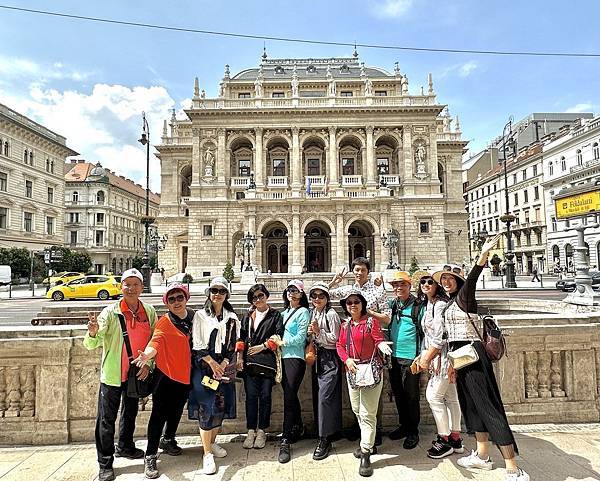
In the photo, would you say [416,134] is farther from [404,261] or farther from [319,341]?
[319,341]

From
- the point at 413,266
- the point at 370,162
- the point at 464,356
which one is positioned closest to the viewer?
the point at 464,356

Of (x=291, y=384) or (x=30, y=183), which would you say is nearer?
(x=291, y=384)

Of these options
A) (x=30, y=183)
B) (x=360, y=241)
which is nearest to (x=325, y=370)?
(x=360, y=241)

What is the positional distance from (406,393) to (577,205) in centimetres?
600

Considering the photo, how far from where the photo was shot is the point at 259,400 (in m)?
4.18

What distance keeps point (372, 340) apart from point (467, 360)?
0.88 metres

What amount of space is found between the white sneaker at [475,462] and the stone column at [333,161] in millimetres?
33739

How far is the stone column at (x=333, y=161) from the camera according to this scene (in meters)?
37.0

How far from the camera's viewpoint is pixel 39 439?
425cm

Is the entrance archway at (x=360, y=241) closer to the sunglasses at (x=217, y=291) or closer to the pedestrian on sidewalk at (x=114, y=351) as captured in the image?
the sunglasses at (x=217, y=291)

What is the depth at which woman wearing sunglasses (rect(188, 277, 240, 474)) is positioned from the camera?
379 centimetres

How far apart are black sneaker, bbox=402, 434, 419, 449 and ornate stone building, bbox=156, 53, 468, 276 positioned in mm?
31077

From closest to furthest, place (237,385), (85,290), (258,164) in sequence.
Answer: (237,385) → (85,290) → (258,164)

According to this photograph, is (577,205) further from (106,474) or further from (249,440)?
(106,474)
